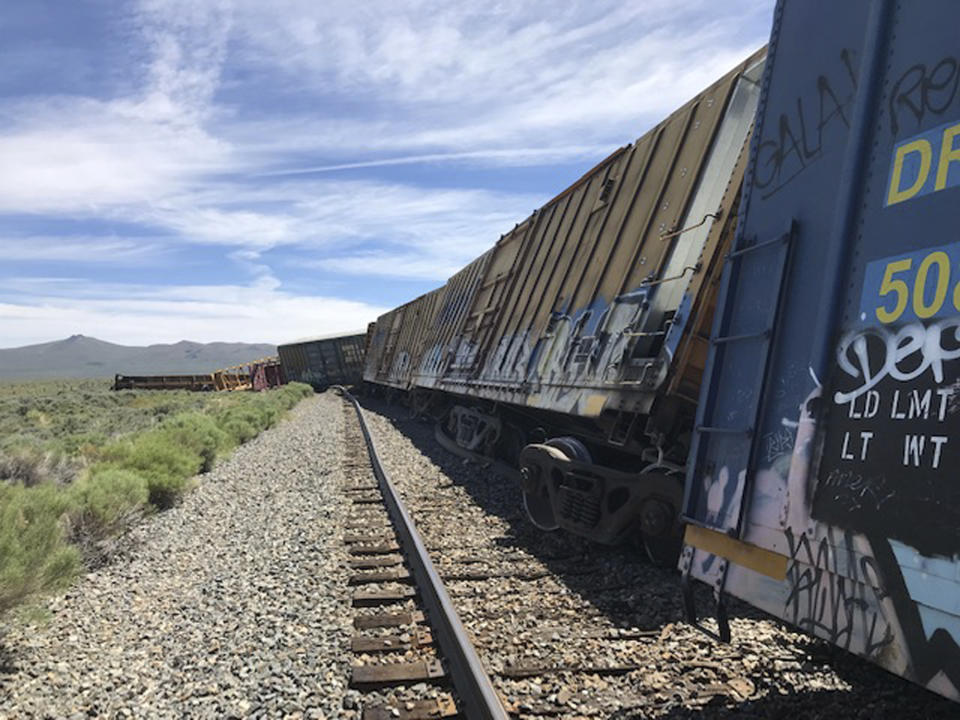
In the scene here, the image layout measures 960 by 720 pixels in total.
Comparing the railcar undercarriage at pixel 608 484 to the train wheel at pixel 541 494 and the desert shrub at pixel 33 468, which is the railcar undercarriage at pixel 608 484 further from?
the desert shrub at pixel 33 468

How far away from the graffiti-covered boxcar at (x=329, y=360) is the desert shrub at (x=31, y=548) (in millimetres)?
36868

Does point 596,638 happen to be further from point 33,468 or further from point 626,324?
point 33,468

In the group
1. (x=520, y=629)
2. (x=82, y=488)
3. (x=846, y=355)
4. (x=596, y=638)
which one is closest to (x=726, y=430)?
(x=846, y=355)

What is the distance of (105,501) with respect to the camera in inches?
288

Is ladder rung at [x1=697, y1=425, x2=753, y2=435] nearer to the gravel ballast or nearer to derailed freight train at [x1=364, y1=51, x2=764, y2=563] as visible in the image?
derailed freight train at [x1=364, y1=51, x2=764, y2=563]

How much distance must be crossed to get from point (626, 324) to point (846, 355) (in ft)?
9.83

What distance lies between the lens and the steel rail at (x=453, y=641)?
338cm

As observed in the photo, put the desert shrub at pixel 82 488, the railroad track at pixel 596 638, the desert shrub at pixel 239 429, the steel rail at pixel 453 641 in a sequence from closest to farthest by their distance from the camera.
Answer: the steel rail at pixel 453 641
the railroad track at pixel 596 638
the desert shrub at pixel 82 488
the desert shrub at pixel 239 429

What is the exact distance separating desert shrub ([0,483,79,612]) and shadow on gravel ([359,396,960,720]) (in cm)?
376

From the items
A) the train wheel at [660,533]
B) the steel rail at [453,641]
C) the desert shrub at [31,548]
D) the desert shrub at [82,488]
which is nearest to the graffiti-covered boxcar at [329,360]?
the desert shrub at [82,488]

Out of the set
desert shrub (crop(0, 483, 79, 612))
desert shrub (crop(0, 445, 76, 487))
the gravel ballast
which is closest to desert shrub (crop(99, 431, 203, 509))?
desert shrub (crop(0, 445, 76, 487))

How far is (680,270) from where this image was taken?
5188mm

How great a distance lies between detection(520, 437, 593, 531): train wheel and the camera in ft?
21.3

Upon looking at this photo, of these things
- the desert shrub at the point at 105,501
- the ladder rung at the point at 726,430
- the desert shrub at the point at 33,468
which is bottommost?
the desert shrub at the point at 33,468
